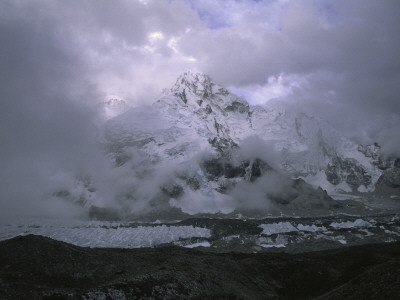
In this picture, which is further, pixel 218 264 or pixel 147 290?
pixel 218 264

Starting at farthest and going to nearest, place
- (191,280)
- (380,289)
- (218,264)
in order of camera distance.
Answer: (218,264)
(191,280)
(380,289)

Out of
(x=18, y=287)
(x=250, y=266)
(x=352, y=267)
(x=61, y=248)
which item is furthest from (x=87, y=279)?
(x=352, y=267)

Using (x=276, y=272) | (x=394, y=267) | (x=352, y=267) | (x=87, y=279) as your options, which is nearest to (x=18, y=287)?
(x=87, y=279)

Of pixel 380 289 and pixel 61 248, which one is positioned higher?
pixel 61 248

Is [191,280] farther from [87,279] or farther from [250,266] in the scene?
[250,266]

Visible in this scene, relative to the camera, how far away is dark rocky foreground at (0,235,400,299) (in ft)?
150

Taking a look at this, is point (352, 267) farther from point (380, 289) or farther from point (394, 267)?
point (380, 289)

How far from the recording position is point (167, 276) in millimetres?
55375

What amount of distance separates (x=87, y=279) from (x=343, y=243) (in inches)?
7124

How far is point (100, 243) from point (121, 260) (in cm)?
12919

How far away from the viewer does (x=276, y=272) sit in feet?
286

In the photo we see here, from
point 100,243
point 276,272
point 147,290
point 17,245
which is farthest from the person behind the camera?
point 100,243

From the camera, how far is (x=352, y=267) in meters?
86.5

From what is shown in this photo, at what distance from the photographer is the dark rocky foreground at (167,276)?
150 feet
